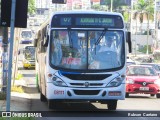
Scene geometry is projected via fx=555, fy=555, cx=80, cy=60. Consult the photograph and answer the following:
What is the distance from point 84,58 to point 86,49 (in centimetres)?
29

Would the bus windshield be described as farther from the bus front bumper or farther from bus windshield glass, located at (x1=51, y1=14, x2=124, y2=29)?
the bus front bumper

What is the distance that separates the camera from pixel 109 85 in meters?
17.1

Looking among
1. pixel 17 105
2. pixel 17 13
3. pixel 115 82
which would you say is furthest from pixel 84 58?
pixel 17 13

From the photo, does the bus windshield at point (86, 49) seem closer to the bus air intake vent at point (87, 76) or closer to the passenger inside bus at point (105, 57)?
the passenger inside bus at point (105, 57)

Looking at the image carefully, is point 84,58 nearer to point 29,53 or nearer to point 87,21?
point 87,21

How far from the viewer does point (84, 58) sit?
17250 millimetres

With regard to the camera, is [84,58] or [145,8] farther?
[145,8]

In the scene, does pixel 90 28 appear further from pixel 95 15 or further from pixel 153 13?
pixel 153 13

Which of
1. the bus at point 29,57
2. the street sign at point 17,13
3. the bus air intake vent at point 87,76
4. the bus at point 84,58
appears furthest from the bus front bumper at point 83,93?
the bus at point 29,57

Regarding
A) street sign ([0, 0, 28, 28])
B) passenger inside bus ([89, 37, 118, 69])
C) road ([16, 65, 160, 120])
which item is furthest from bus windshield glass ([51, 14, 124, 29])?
street sign ([0, 0, 28, 28])

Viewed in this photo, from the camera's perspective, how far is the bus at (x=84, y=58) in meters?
17.0


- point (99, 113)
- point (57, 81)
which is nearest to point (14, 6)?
point (57, 81)

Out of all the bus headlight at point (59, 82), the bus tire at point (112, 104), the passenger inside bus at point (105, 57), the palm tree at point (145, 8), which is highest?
the palm tree at point (145, 8)

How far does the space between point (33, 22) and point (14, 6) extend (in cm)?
9133
